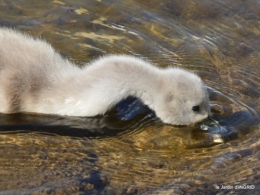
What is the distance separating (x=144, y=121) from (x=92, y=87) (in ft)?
→ 2.01

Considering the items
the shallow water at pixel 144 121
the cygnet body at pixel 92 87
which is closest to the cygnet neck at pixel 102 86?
the cygnet body at pixel 92 87

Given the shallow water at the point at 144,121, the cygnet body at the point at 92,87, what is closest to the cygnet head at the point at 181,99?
the cygnet body at the point at 92,87

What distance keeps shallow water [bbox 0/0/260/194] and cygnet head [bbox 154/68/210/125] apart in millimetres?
124

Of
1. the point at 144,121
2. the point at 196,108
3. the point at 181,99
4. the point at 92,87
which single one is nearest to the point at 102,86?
the point at 92,87

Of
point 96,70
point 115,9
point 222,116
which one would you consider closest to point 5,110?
point 96,70

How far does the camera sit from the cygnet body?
4.52 metres

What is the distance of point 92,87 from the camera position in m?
4.52

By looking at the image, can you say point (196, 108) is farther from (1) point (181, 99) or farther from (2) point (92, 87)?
(2) point (92, 87)

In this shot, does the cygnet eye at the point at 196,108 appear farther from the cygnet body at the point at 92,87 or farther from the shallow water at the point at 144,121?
the shallow water at the point at 144,121

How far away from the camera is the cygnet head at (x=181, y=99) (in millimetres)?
4516

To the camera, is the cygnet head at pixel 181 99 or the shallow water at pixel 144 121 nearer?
the shallow water at pixel 144 121

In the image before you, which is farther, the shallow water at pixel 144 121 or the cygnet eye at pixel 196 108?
the cygnet eye at pixel 196 108

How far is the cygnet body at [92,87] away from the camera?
14.8 ft

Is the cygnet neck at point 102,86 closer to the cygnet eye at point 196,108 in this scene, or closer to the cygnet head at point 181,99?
the cygnet head at point 181,99
